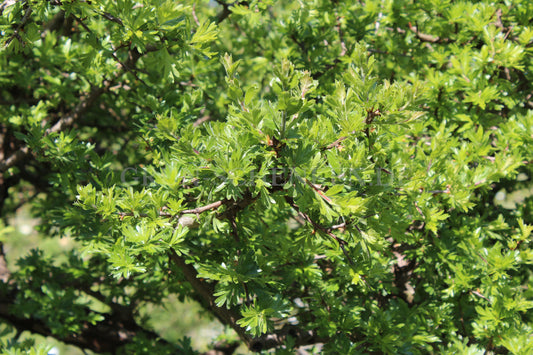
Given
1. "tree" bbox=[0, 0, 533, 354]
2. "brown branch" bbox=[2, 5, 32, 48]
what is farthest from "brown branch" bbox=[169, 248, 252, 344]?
"brown branch" bbox=[2, 5, 32, 48]

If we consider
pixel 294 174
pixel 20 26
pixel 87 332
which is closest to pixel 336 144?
pixel 294 174

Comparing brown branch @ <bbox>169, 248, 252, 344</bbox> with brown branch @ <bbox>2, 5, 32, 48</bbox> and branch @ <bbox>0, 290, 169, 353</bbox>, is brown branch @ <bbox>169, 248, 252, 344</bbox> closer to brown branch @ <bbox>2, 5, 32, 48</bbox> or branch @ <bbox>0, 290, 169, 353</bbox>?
brown branch @ <bbox>2, 5, 32, 48</bbox>

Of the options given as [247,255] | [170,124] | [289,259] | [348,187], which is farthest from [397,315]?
[170,124]

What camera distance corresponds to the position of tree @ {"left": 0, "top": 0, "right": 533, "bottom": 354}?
4.76ft

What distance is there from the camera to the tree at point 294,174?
1.45 meters

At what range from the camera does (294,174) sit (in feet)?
4.48

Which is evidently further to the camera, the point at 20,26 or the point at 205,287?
the point at 205,287

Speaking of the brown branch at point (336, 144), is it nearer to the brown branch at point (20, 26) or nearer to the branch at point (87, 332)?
Result: the brown branch at point (20, 26)

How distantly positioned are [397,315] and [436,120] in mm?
1010

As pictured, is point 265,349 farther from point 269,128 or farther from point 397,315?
point 269,128

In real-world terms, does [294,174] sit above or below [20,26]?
below

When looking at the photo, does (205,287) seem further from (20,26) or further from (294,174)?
(20,26)

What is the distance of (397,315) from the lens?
2.17m

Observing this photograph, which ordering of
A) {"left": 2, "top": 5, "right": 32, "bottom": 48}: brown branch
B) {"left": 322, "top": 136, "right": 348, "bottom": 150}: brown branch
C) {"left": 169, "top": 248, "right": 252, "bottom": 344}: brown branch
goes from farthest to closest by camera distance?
{"left": 169, "top": 248, "right": 252, "bottom": 344}: brown branch → {"left": 2, "top": 5, "right": 32, "bottom": 48}: brown branch → {"left": 322, "top": 136, "right": 348, "bottom": 150}: brown branch
